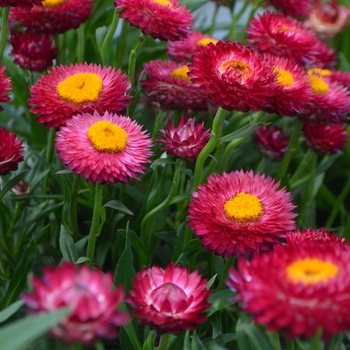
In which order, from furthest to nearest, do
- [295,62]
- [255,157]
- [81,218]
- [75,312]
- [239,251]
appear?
[255,157], [81,218], [295,62], [239,251], [75,312]

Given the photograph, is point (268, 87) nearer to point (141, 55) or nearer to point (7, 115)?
point (141, 55)

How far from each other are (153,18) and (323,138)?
354 mm

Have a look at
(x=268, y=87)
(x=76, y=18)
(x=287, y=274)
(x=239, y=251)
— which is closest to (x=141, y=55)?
(x=76, y=18)

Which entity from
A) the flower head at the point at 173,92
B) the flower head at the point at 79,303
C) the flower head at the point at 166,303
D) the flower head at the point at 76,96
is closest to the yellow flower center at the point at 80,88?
the flower head at the point at 76,96

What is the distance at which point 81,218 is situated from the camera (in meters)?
1.10

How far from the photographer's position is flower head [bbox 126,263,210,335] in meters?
0.60

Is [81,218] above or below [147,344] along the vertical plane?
below

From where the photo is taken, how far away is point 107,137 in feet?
2.64

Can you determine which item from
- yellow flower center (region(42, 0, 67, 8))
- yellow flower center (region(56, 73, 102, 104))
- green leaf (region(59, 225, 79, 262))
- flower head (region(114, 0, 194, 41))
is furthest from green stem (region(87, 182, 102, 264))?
yellow flower center (region(42, 0, 67, 8))

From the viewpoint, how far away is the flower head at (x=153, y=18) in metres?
0.91

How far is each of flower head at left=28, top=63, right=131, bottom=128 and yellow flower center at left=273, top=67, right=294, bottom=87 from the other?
21 cm

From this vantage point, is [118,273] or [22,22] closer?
[118,273]

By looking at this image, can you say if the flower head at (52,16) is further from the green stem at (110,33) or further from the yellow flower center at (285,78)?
the yellow flower center at (285,78)

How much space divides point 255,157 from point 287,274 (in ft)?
2.58
